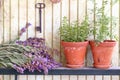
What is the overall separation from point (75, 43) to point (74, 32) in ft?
0.35

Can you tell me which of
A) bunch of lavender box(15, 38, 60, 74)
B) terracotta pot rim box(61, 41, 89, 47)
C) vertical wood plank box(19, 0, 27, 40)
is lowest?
bunch of lavender box(15, 38, 60, 74)

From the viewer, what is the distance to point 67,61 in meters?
2.32

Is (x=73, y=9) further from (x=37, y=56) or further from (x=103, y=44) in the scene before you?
(x=37, y=56)

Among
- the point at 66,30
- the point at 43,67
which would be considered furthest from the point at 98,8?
the point at 43,67

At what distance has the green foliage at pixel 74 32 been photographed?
228 cm

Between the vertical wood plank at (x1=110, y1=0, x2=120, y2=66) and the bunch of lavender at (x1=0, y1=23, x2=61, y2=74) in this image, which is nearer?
the bunch of lavender at (x1=0, y1=23, x2=61, y2=74)

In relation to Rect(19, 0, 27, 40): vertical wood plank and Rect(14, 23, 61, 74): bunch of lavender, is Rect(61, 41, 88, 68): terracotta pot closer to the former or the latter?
Rect(14, 23, 61, 74): bunch of lavender

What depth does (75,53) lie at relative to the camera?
7.37ft

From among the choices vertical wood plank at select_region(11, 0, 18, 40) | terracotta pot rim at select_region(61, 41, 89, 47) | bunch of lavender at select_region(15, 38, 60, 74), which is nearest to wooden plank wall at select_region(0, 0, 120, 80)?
vertical wood plank at select_region(11, 0, 18, 40)

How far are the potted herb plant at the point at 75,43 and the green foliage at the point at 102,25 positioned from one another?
9cm

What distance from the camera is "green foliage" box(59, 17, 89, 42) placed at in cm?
228

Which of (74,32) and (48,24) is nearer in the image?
(74,32)

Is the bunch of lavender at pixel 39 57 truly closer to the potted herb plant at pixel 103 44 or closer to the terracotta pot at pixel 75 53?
the terracotta pot at pixel 75 53

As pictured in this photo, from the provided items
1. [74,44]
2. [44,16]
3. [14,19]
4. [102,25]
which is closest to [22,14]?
[14,19]
